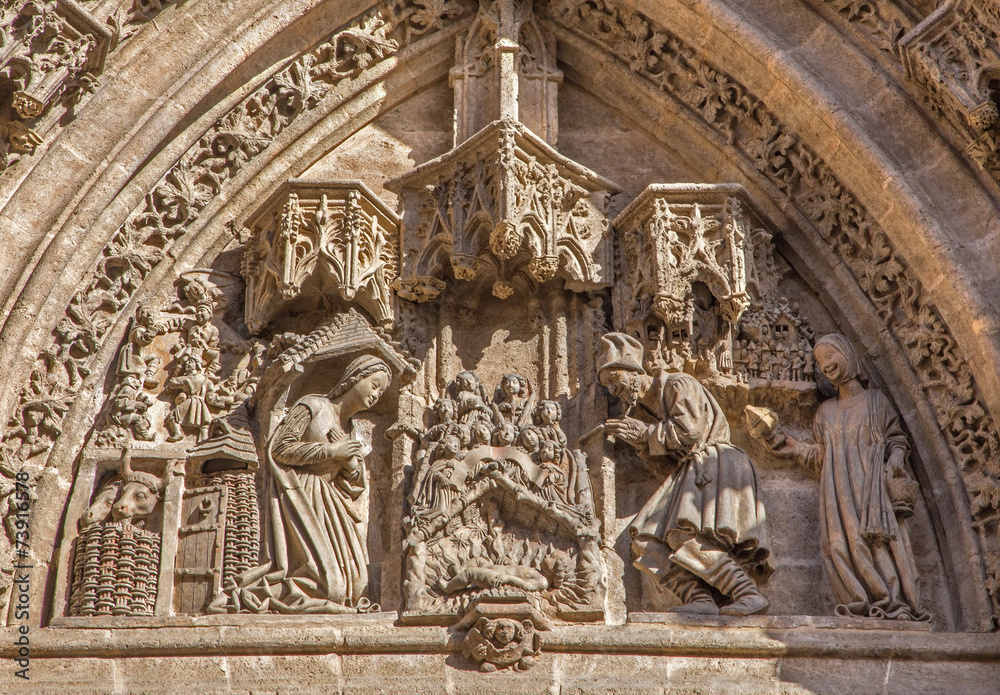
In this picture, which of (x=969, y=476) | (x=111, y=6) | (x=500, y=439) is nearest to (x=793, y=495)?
(x=969, y=476)

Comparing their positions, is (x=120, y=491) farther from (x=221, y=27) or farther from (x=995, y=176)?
(x=995, y=176)

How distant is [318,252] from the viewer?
915 cm

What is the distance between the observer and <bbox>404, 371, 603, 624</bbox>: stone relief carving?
834cm

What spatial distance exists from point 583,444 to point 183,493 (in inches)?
81.2

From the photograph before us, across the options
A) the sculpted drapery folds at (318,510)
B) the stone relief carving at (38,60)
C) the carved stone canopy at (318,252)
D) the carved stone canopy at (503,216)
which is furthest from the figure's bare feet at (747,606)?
the stone relief carving at (38,60)

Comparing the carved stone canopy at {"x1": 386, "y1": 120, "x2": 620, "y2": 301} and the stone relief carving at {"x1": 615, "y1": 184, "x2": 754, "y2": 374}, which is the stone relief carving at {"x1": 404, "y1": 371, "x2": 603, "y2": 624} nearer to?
the carved stone canopy at {"x1": 386, "y1": 120, "x2": 620, "y2": 301}

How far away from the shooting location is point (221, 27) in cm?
945

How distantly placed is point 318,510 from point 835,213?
321 cm

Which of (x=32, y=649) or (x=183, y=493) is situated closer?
(x=32, y=649)

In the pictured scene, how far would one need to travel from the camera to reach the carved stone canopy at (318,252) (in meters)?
9.12

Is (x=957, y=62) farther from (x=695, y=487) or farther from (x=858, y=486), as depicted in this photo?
(x=695, y=487)

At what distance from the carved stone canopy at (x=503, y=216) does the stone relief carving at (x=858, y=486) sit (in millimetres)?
1302

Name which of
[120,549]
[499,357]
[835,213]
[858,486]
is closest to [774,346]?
[835,213]

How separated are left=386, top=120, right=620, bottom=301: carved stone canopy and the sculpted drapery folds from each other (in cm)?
75
